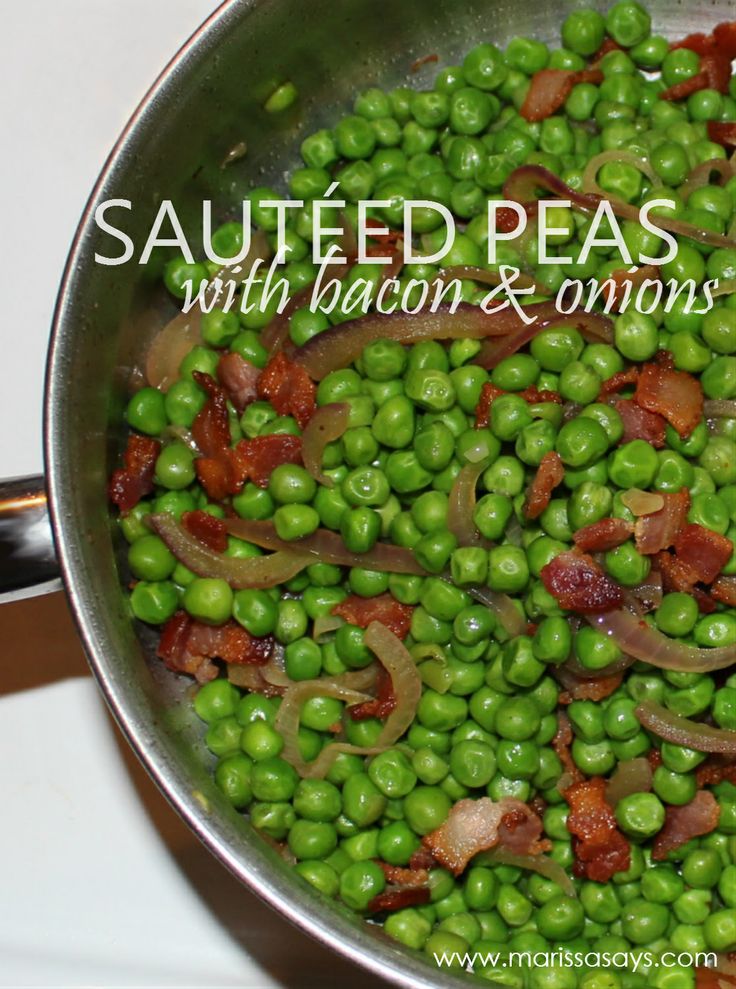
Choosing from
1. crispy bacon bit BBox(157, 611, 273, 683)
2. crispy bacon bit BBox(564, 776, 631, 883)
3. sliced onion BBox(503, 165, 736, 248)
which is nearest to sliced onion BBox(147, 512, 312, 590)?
crispy bacon bit BBox(157, 611, 273, 683)

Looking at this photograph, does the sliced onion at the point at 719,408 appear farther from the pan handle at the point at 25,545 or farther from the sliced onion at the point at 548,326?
the pan handle at the point at 25,545

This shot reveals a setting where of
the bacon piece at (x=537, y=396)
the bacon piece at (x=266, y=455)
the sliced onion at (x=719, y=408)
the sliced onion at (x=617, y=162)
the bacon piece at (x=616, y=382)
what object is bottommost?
the sliced onion at (x=719, y=408)

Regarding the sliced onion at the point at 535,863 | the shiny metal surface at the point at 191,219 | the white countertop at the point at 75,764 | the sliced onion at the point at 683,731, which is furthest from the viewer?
the white countertop at the point at 75,764

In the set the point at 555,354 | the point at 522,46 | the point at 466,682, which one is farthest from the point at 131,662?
the point at 522,46

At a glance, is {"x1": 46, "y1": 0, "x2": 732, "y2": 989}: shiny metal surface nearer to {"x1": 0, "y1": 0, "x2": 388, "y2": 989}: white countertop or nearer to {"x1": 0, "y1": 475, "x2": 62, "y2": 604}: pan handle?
{"x1": 0, "y1": 475, "x2": 62, "y2": 604}: pan handle

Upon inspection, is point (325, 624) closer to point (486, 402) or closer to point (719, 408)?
point (486, 402)

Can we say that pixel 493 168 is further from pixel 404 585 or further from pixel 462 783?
pixel 462 783

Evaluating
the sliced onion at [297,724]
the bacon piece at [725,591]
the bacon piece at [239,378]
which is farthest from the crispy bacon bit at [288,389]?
the bacon piece at [725,591]
